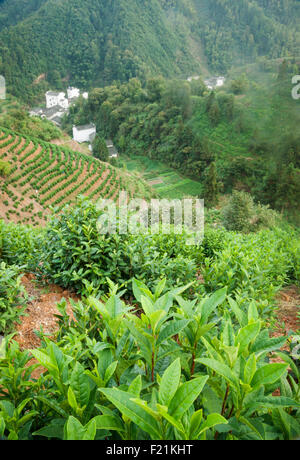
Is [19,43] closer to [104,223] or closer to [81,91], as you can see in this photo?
[81,91]

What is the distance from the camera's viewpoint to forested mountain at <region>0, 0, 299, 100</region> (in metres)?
81.7

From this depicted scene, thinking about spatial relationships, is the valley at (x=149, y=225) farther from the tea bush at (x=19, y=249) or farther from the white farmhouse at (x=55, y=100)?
the white farmhouse at (x=55, y=100)

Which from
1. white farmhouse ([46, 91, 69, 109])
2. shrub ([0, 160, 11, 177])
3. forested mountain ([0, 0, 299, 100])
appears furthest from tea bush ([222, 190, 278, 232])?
forested mountain ([0, 0, 299, 100])

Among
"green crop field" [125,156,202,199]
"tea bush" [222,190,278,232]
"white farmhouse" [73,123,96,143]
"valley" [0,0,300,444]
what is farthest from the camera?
"white farmhouse" [73,123,96,143]

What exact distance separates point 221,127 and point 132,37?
58253mm

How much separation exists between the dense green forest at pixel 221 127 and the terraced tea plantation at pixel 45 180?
→ 11357 millimetres

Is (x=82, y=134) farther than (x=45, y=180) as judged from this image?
Yes

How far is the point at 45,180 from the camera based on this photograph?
29.3 metres

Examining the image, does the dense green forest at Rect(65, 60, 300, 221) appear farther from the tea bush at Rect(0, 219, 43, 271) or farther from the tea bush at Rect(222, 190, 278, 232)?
the tea bush at Rect(0, 219, 43, 271)

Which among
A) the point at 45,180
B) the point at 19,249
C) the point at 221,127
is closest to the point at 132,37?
the point at 221,127

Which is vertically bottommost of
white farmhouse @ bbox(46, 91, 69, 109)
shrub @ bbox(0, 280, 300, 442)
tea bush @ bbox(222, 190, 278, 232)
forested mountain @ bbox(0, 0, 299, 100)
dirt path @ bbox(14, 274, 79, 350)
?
tea bush @ bbox(222, 190, 278, 232)

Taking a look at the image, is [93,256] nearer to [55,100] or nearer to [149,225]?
[149,225]

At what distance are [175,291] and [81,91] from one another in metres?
92.4

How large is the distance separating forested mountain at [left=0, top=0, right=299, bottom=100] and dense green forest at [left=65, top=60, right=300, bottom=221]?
26.9m
